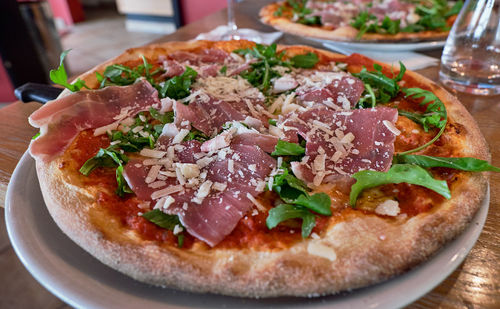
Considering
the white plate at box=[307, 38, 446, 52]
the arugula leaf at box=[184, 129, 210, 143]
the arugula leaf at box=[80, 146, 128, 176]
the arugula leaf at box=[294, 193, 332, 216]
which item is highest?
the arugula leaf at box=[294, 193, 332, 216]

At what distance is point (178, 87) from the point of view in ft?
5.74

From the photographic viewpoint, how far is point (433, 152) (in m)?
1.39

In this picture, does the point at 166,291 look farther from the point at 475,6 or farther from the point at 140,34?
the point at 140,34

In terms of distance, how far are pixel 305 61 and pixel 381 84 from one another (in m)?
0.49

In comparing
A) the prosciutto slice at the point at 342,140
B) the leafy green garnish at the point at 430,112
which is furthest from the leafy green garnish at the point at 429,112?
the prosciutto slice at the point at 342,140

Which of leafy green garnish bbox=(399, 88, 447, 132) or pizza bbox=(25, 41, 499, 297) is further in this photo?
leafy green garnish bbox=(399, 88, 447, 132)

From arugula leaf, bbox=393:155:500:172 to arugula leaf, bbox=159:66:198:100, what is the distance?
3.38ft

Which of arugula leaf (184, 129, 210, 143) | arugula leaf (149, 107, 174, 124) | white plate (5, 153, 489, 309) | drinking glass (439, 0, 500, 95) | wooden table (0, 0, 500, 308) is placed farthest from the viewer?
drinking glass (439, 0, 500, 95)

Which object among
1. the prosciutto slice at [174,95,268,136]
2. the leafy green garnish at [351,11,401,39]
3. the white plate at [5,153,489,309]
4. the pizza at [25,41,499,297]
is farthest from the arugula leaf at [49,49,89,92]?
the leafy green garnish at [351,11,401,39]

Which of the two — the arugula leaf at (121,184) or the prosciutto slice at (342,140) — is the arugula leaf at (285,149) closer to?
the prosciutto slice at (342,140)

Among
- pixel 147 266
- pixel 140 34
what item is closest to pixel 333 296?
pixel 147 266

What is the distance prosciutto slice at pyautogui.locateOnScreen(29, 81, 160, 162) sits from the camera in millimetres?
1312

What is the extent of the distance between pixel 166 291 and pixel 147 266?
8 cm

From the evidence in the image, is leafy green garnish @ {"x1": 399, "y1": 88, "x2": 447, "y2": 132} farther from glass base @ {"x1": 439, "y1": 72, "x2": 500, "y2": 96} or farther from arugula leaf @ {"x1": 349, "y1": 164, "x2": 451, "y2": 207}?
glass base @ {"x1": 439, "y1": 72, "x2": 500, "y2": 96}
